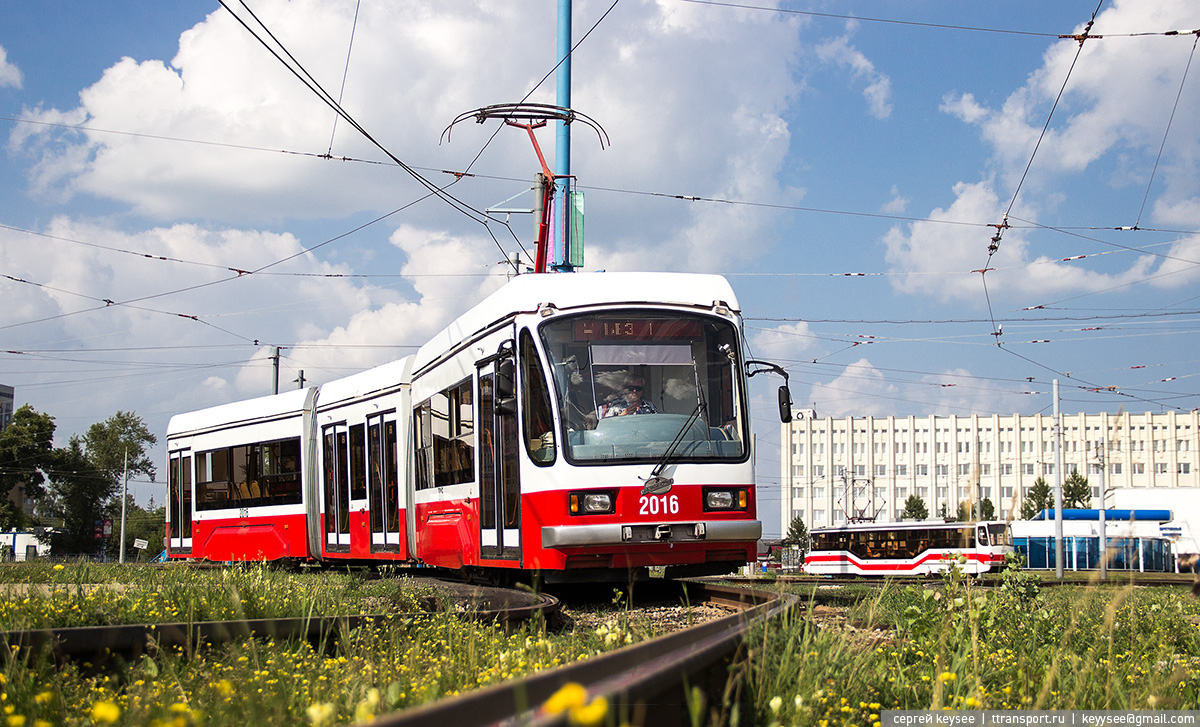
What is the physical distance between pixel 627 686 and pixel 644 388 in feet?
26.4

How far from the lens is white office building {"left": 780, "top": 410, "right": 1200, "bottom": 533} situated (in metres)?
115

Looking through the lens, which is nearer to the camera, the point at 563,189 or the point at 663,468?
the point at 663,468

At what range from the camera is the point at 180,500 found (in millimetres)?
22109

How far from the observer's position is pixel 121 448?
91500 millimetres

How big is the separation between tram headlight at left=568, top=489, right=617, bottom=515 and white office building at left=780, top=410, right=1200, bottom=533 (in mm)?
109302

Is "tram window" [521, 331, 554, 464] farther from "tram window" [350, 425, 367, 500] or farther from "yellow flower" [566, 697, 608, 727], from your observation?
"yellow flower" [566, 697, 608, 727]

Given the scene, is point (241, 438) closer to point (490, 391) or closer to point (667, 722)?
point (490, 391)

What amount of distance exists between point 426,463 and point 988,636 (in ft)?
28.6

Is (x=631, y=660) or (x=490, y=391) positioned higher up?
(x=490, y=391)

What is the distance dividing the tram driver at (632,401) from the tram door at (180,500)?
45.4ft

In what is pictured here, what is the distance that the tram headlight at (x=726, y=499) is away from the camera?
34.5 feet

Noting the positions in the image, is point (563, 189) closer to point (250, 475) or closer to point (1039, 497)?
point (250, 475)

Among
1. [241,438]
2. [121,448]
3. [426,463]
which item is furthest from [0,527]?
[426,463]

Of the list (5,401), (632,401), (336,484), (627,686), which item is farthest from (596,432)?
(5,401)
